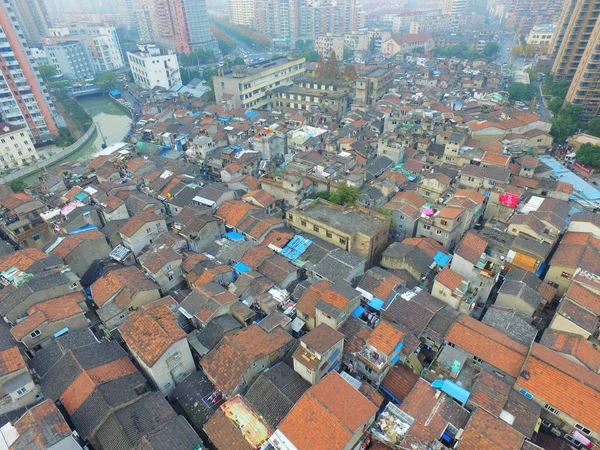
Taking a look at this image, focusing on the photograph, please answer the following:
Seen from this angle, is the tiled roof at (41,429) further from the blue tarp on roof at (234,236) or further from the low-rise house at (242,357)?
the blue tarp on roof at (234,236)

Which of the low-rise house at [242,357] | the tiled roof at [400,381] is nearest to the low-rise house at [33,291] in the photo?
the low-rise house at [242,357]

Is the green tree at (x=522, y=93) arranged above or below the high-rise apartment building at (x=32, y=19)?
below

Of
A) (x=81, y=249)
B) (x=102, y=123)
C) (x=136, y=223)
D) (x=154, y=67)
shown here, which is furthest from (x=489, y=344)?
(x=154, y=67)

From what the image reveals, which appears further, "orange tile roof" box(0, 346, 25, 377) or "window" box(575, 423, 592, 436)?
"orange tile roof" box(0, 346, 25, 377)

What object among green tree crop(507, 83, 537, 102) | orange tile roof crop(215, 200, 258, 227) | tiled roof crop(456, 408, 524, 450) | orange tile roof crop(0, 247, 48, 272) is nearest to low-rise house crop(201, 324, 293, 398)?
tiled roof crop(456, 408, 524, 450)

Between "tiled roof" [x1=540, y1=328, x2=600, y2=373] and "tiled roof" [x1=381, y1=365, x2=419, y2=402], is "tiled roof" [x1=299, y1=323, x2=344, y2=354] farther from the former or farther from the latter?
"tiled roof" [x1=540, y1=328, x2=600, y2=373]

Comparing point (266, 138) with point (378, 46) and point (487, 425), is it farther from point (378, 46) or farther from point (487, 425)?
point (378, 46)
